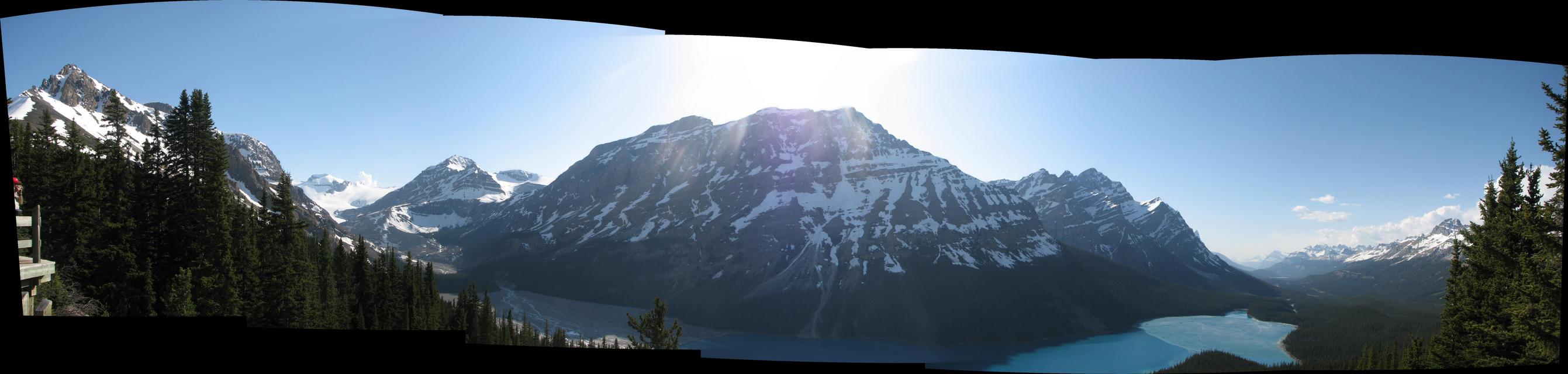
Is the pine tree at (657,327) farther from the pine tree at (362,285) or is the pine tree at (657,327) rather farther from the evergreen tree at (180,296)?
the pine tree at (362,285)

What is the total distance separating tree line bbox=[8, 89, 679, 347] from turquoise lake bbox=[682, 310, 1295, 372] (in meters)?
117

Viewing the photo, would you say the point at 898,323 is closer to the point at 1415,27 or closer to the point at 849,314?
the point at 849,314

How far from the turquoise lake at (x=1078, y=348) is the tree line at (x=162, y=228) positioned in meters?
117

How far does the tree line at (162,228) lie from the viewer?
82.0 ft

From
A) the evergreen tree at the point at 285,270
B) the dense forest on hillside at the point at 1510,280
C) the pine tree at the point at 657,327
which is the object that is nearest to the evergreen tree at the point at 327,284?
the evergreen tree at the point at 285,270

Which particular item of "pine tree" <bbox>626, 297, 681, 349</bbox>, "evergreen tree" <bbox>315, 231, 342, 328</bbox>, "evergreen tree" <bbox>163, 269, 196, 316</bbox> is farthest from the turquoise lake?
"evergreen tree" <bbox>163, 269, 196, 316</bbox>

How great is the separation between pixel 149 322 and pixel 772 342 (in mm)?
179399

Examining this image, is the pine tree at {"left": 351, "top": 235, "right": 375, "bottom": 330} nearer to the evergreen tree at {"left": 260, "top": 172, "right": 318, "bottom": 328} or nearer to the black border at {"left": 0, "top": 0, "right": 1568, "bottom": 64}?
the evergreen tree at {"left": 260, "top": 172, "right": 318, "bottom": 328}

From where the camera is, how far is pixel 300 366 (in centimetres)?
137

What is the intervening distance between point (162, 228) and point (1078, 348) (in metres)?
178

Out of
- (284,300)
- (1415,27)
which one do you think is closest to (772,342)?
(284,300)

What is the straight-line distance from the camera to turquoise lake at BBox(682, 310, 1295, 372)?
143 m

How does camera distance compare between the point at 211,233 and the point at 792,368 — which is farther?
the point at 211,233

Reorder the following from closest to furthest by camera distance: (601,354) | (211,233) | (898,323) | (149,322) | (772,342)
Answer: (601,354), (149,322), (211,233), (772,342), (898,323)
